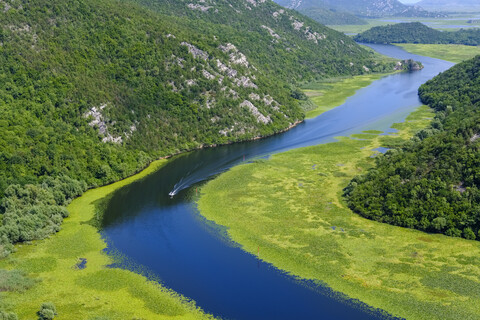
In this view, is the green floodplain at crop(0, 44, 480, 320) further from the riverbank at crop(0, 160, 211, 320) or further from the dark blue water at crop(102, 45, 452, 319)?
the dark blue water at crop(102, 45, 452, 319)

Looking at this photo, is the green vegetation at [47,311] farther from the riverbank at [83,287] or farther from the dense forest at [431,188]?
the dense forest at [431,188]

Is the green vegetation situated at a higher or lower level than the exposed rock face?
lower

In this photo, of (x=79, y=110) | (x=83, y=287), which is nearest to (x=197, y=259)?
(x=83, y=287)

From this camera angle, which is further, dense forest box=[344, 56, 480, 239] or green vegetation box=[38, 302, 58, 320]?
dense forest box=[344, 56, 480, 239]

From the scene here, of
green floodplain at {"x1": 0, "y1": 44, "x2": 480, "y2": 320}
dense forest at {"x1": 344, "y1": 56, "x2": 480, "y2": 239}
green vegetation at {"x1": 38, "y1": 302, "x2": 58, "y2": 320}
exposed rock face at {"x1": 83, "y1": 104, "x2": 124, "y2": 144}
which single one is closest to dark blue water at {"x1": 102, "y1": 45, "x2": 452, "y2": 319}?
green floodplain at {"x1": 0, "y1": 44, "x2": 480, "y2": 320}

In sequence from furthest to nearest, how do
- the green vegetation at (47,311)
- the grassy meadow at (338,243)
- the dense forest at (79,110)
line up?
1. the dense forest at (79,110)
2. the grassy meadow at (338,243)
3. the green vegetation at (47,311)

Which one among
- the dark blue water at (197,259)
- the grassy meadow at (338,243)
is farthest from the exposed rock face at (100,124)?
the grassy meadow at (338,243)
